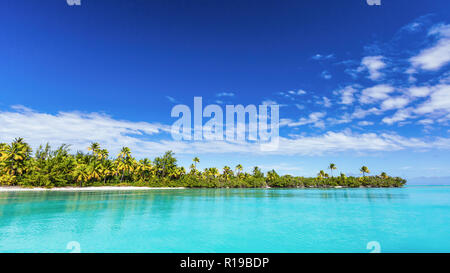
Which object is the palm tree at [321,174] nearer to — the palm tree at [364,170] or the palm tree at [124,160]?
the palm tree at [364,170]

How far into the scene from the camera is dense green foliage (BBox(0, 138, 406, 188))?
54250 millimetres

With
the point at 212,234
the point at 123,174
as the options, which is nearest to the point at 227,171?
the point at 123,174

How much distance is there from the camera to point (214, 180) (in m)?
90.6

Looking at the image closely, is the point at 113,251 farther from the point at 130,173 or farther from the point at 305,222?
the point at 130,173

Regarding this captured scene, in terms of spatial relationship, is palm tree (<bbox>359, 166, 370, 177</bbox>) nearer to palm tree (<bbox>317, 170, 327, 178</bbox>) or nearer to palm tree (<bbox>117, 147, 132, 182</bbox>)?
palm tree (<bbox>317, 170, 327, 178</bbox>)

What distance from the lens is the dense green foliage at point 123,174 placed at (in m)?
54.2

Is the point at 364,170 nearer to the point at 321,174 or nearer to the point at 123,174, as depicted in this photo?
the point at 321,174

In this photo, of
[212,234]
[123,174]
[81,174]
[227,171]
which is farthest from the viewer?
[227,171]

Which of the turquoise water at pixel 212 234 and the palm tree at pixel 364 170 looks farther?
the palm tree at pixel 364 170

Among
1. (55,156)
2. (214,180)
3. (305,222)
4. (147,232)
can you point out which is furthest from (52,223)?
(214,180)

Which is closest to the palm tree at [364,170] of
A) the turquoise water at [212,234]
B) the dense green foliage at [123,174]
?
the dense green foliage at [123,174]

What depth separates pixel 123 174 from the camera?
70.9 meters
